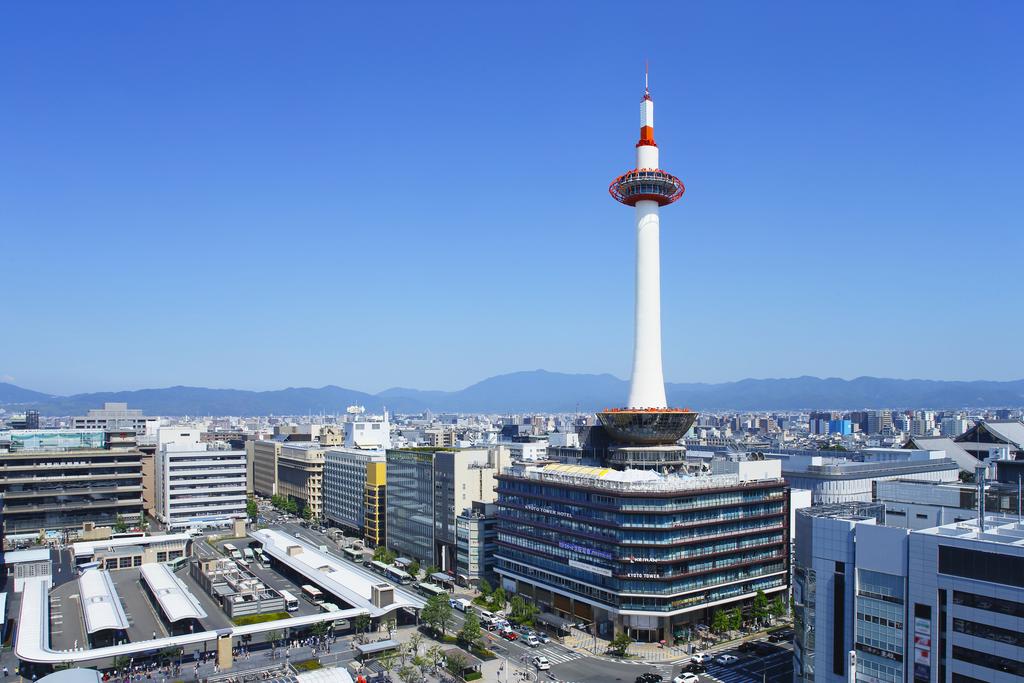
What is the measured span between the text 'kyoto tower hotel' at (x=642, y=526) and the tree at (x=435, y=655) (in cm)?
1274

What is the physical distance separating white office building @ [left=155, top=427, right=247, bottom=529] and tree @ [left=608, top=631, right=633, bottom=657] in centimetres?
8604

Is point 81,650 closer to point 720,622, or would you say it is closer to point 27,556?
point 27,556

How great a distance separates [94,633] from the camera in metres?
67.2

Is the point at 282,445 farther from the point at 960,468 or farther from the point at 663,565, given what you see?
the point at 960,468

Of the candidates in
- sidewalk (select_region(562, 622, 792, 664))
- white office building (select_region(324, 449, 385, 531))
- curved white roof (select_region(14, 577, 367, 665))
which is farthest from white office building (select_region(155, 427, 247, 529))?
sidewalk (select_region(562, 622, 792, 664))

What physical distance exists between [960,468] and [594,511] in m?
79.5

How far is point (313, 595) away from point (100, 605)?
20892mm

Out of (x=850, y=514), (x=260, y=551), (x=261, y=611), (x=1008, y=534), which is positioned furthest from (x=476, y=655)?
(x=260, y=551)

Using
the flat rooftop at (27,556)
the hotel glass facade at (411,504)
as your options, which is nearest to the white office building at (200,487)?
the flat rooftop at (27,556)

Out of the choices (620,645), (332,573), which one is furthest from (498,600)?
(332,573)

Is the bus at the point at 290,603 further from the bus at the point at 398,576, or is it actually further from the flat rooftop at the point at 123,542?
the flat rooftop at the point at 123,542

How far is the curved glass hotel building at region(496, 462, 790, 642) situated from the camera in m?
68.1

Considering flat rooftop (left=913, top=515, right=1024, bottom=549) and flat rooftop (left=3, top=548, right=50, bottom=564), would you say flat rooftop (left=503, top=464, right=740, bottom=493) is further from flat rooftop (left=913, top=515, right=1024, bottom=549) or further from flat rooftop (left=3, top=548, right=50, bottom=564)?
flat rooftop (left=3, top=548, right=50, bottom=564)

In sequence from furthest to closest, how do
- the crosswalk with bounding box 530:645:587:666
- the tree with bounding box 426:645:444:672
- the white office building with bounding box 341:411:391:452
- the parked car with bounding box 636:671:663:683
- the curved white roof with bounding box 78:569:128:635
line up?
the white office building with bounding box 341:411:391:452
the curved white roof with bounding box 78:569:128:635
the crosswalk with bounding box 530:645:587:666
the tree with bounding box 426:645:444:672
the parked car with bounding box 636:671:663:683
